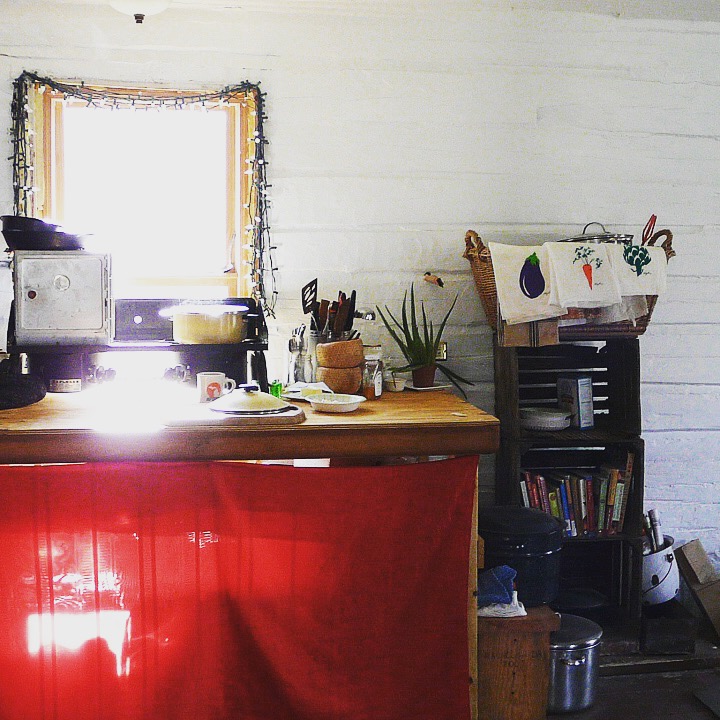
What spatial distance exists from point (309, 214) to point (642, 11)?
1.66 meters

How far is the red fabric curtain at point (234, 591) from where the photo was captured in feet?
7.45

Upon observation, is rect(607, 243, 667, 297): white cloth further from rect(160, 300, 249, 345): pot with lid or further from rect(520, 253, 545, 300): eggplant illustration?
rect(160, 300, 249, 345): pot with lid

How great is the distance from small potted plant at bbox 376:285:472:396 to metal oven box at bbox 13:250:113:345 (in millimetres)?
1112

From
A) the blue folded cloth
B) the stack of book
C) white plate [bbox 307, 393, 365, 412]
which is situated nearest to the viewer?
white plate [bbox 307, 393, 365, 412]

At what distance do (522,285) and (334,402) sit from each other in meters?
1.02

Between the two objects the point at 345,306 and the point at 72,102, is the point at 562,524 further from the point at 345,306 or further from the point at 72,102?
the point at 72,102

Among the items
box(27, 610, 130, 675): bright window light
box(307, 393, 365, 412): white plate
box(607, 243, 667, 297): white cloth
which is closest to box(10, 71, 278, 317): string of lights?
box(307, 393, 365, 412): white plate

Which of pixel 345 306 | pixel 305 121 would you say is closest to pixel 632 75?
pixel 305 121

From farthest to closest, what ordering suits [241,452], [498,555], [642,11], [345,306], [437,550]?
1. [642,11]
2. [345,306]
3. [498,555]
4. [437,550]
5. [241,452]

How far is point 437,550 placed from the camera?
2.40 m

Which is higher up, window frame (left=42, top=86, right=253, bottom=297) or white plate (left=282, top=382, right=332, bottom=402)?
window frame (left=42, top=86, right=253, bottom=297)

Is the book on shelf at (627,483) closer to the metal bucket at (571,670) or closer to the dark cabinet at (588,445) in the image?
the dark cabinet at (588,445)

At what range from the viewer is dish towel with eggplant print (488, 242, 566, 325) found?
3109 mm

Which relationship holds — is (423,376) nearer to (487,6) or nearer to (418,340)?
(418,340)
